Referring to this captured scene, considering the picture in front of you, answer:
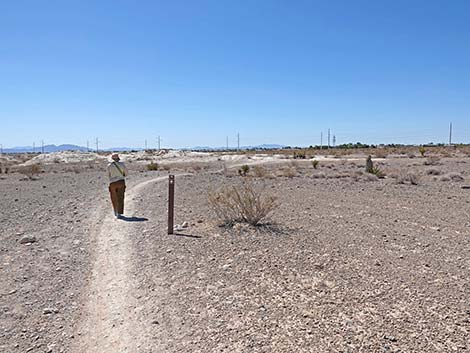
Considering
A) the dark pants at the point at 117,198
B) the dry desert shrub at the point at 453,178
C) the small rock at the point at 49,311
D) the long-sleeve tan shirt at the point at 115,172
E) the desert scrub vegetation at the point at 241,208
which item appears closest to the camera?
the small rock at the point at 49,311

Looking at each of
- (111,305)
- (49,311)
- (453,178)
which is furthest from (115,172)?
(453,178)

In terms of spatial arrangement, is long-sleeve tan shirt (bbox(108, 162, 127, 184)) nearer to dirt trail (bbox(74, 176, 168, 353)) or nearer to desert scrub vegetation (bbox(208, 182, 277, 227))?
desert scrub vegetation (bbox(208, 182, 277, 227))

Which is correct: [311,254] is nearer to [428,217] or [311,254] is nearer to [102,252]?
[102,252]

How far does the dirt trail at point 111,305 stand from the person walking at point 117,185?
3.31 m

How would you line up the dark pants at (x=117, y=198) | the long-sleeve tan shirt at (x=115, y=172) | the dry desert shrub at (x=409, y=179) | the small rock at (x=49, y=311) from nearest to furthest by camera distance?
the small rock at (x=49, y=311) < the dark pants at (x=117, y=198) < the long-sleeve tan shirt at (x=115, y=172) < the dry desert shrub at (x=409, y=179)

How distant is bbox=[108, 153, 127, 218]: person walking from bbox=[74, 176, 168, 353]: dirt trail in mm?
3306

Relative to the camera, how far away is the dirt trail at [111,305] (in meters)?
4.84

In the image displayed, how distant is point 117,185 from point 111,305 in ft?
25.0

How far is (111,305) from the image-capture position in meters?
5.86

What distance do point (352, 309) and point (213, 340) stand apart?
1809mm

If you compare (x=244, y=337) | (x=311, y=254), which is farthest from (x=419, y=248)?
(x=244, y=337)

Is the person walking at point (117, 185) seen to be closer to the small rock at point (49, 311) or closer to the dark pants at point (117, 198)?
the dark pants at point (117, 198)

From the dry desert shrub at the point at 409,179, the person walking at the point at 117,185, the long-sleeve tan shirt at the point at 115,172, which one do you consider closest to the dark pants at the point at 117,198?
the person walking at the point at 117,185

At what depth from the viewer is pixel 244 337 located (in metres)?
4.86
